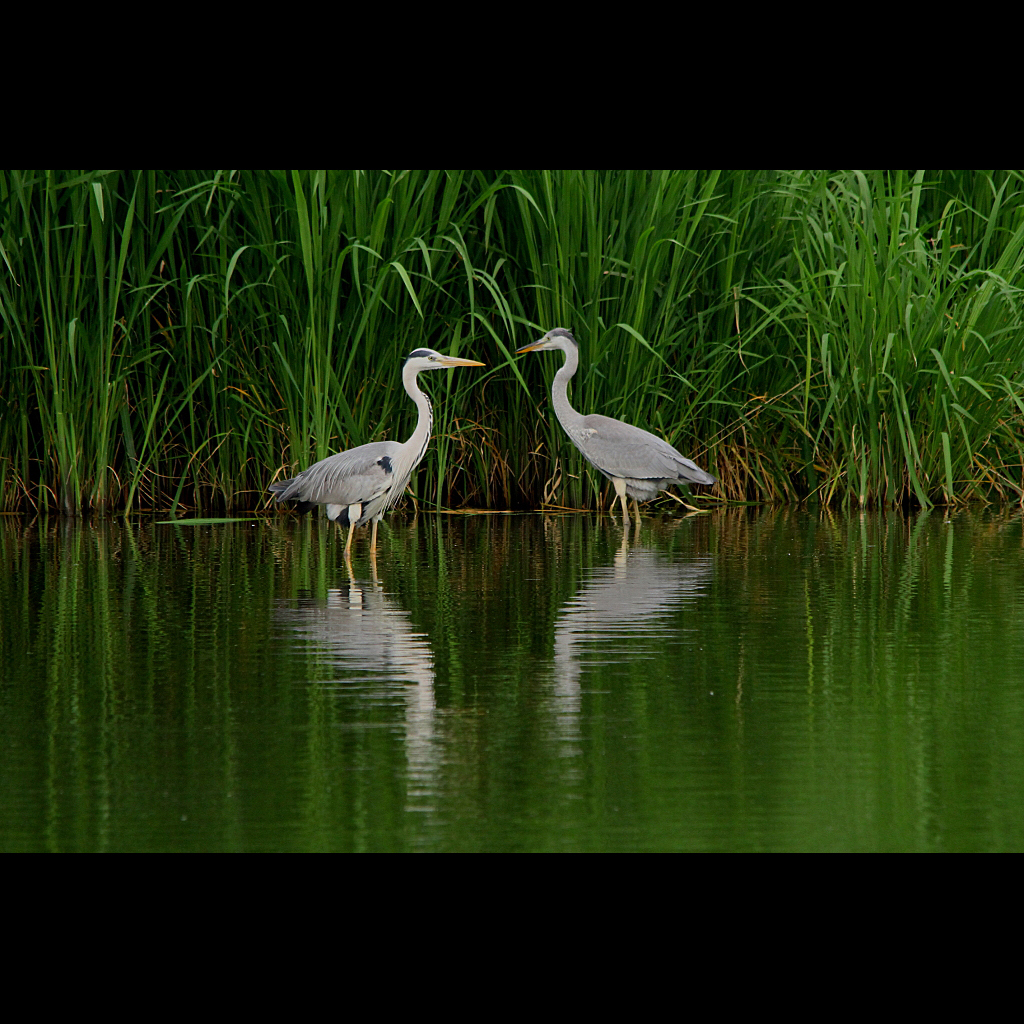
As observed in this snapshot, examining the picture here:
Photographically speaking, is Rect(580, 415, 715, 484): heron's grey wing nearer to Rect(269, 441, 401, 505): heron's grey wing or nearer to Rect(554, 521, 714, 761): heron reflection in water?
Rect(554, 521, 714, 761): heron reflection in water

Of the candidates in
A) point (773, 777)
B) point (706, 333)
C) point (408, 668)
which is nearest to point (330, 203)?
point (706, 333)

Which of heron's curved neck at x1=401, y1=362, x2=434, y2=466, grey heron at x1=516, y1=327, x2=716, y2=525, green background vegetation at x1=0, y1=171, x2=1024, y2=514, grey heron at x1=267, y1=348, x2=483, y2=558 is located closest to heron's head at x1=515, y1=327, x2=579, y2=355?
grey heron at x1=516, y1=327, x2=716, y2=525

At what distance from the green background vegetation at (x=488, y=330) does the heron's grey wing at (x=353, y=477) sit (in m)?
0.98

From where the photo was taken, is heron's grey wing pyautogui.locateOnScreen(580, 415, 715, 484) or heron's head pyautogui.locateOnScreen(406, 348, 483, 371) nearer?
heron's head pyautogui.locateOnScreen(406, 348, 483, 371)

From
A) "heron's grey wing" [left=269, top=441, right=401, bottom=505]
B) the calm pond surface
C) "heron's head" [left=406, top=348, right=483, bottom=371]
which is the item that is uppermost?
"heron's head" [left=406, top=348, right=483, bottom=371]

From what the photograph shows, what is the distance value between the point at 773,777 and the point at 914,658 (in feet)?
5.58

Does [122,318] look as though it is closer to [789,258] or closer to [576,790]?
[789,258]

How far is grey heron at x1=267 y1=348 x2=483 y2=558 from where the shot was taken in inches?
336

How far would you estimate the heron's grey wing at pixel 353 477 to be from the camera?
8.53 metres

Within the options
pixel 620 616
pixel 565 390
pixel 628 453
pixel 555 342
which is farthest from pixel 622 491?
pixel 620 616

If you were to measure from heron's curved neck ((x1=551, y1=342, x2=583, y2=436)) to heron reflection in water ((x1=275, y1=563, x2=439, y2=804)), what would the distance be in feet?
10.4

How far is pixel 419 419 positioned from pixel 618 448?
4.63ft

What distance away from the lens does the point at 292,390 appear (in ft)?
31.6

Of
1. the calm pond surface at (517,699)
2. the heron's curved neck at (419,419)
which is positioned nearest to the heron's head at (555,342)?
the heron's curved neck at (419,419)
